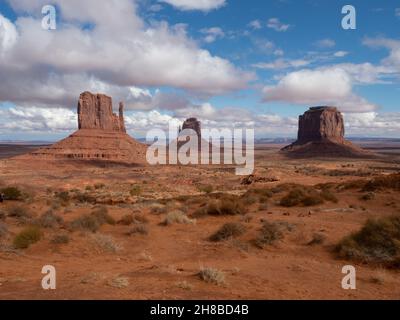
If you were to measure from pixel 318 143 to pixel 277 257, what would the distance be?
426 ft

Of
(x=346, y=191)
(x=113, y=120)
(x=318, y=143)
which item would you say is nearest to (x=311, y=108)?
(x=318, y=143)

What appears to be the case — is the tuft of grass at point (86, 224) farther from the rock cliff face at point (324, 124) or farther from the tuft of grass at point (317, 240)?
the rock cliff face at point (324, 124)

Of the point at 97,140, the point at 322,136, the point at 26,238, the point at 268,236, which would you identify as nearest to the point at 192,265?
the point at 268,236

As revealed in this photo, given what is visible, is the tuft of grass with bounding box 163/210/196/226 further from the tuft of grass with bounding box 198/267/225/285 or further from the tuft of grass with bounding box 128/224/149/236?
the tuft of grass with bounding box 198/267/225/285

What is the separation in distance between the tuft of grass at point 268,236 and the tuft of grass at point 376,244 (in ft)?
6.30

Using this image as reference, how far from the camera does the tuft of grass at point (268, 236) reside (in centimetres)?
1150

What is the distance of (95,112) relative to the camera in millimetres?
102750

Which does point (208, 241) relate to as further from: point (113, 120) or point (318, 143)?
point (318, 143)

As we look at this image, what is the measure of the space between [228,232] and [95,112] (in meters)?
96.5

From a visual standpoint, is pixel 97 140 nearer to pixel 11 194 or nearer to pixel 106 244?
pixel 11 194

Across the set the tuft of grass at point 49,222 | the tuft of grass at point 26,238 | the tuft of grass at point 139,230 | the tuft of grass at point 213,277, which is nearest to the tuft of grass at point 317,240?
the tuft of grass at point 213,277

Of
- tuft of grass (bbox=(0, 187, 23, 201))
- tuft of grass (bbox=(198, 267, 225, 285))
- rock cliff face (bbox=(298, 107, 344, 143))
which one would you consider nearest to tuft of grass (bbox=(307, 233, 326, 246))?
tuft of grass (bbox=(198, 267, 225, 285))
